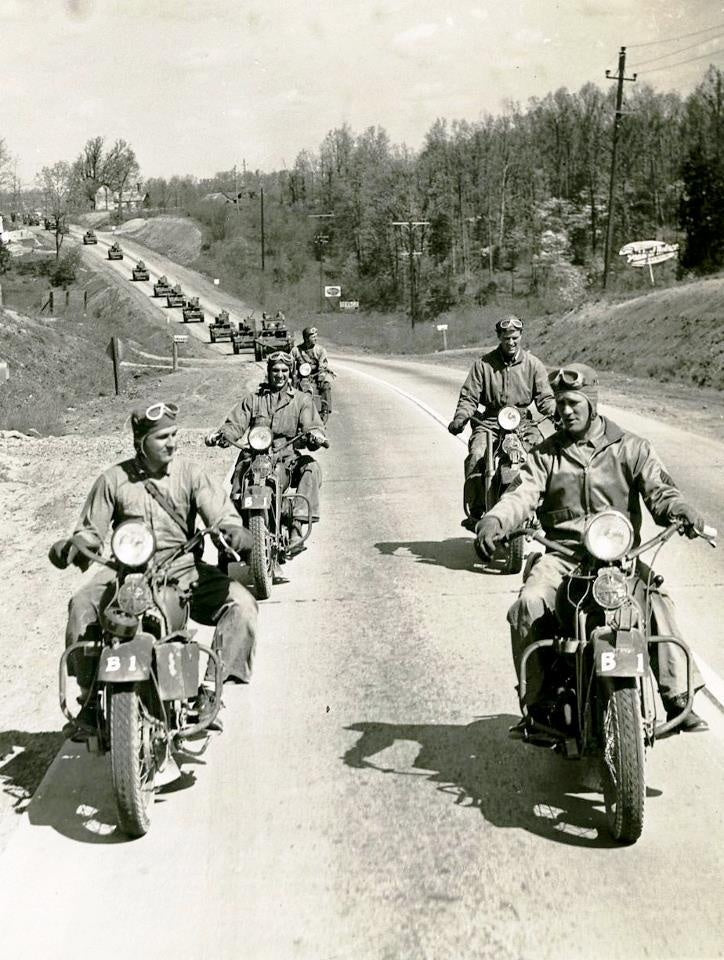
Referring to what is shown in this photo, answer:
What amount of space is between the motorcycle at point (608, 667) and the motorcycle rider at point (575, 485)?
0.51 feet

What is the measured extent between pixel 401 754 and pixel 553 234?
102 metres

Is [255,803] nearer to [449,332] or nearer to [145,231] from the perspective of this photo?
[449,332]

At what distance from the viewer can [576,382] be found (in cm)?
601

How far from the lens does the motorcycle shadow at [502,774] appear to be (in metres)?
5.26

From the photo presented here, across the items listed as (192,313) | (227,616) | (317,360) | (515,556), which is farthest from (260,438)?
(192,313)

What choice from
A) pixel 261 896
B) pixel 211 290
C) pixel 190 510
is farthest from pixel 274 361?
pixel 211 290

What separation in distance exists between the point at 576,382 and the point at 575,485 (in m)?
0.52

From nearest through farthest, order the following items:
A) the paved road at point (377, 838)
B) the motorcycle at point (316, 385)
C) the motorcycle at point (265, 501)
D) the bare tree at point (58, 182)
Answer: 1. the paved road at point (377, 838)
2. the motorcycle at point (265, 501)
3. the motorcycle at point (316, 385)
4. the bare tree at point (58, 182)

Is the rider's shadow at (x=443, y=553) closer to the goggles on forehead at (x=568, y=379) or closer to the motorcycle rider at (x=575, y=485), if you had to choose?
the motorcycle rider at (x=575, y=485)

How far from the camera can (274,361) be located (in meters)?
11.0

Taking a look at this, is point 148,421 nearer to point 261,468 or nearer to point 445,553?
point 261,468

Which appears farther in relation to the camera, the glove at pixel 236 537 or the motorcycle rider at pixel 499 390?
the motorcycle rider at pixel 499 390

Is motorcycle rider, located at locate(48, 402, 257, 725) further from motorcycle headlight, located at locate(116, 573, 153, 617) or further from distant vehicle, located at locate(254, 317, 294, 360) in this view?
distant vehicle, located at locate(254, 317, 294, 360)

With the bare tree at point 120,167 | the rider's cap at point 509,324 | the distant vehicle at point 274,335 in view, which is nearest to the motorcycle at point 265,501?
the rider's cap at point 509,324
